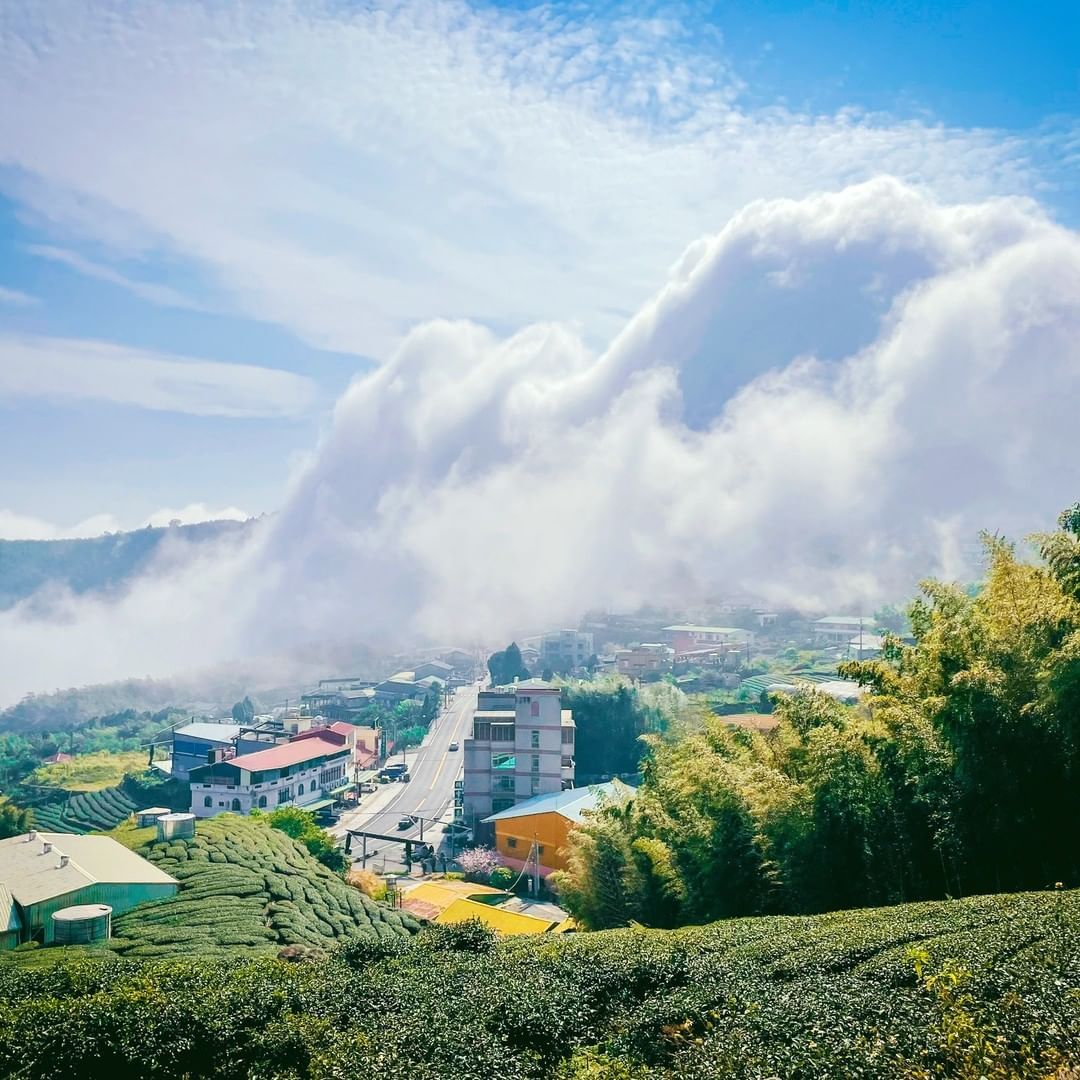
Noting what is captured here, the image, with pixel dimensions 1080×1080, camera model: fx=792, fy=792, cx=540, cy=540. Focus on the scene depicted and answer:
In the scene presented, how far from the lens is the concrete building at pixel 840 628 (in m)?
83.1

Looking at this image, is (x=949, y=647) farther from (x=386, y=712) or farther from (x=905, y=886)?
(x=386, y=712)

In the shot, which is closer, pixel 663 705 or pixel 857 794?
pixel 857 794

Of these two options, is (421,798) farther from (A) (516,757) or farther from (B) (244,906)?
(B) (244,906)

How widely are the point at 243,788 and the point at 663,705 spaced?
73.8ft

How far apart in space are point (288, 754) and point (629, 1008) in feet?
126

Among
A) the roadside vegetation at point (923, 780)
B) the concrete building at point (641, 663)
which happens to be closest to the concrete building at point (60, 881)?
the roadside vegetation at point (923, 780)

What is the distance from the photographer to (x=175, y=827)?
2073 centimetres

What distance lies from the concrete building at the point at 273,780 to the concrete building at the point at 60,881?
18.9m

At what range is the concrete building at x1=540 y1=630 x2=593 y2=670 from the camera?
8906 centimetres

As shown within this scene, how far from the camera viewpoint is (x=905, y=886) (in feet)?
31.5

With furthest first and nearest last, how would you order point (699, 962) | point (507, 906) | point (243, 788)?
point (243, 788) < point (507, 906) < point (699, 962)

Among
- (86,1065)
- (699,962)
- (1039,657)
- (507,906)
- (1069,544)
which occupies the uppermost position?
(1069,544)

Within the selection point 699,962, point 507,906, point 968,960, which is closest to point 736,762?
point 699,962

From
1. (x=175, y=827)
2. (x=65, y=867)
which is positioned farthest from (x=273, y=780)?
(x=65, y=867)
